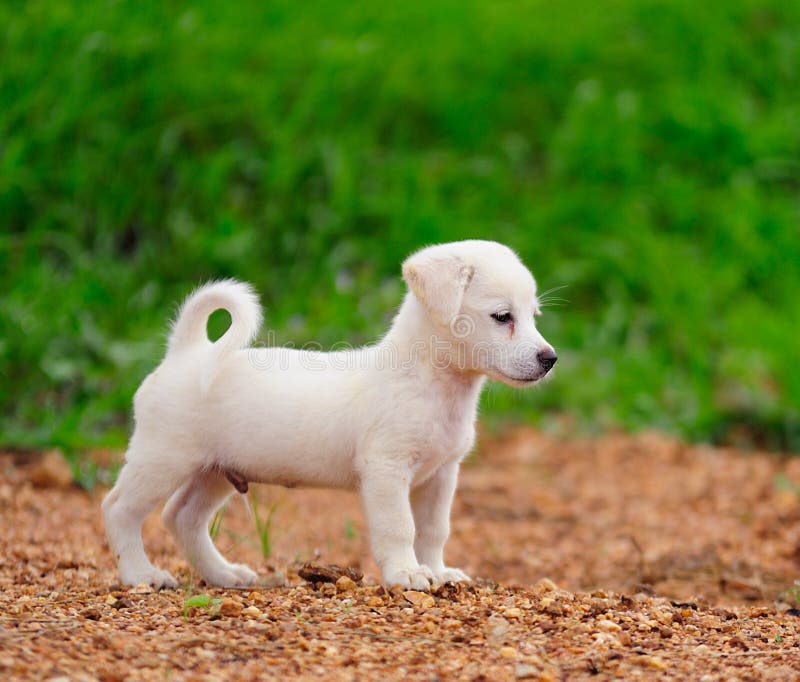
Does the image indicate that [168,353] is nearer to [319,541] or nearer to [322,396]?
[322,396]

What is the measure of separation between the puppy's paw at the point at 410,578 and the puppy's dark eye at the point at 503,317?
1.00m

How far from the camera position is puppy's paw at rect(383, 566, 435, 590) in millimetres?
4121

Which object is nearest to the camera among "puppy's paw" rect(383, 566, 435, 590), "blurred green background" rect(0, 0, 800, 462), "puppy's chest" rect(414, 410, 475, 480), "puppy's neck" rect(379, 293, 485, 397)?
"puppy's paw" rect(383, 566, 435, 590)

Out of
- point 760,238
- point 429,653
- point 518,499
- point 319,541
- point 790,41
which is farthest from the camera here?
point 790,41

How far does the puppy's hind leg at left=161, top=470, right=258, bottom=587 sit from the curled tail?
53 centimetres

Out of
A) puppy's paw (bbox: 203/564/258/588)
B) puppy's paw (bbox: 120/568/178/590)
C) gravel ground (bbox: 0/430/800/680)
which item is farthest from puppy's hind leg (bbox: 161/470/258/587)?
puppy's paw (bbox: 120/568/178/590)

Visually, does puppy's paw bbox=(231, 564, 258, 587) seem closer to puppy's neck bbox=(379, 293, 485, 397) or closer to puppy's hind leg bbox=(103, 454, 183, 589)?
puppy's hind leg bbox=(103, 454, 183, 589)

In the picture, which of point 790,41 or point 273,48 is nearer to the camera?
point 273,48

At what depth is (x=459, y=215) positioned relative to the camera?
9.70m

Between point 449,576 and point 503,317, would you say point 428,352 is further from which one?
point 449,576

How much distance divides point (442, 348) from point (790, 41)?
29.8 feet

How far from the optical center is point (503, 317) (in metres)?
4.51

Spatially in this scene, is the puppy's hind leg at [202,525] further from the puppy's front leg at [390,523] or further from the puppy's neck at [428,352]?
the puppy's neck at [428,352]

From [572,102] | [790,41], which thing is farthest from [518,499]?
[790,41]
